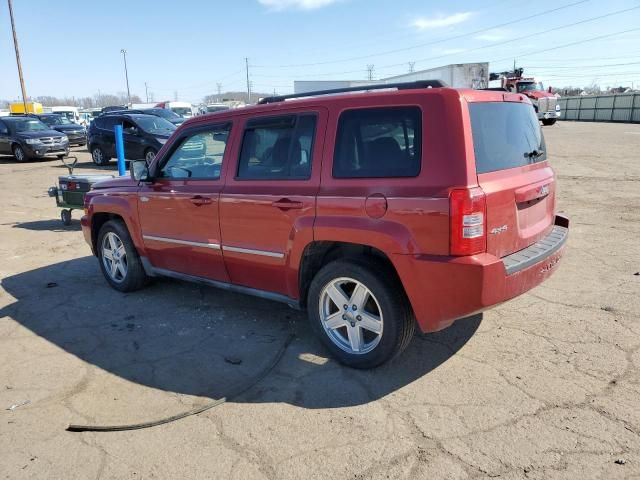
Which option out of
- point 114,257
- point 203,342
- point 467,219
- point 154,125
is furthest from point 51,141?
point 467,219

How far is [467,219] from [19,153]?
21.8m

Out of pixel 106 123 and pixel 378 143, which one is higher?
pixel 378 143

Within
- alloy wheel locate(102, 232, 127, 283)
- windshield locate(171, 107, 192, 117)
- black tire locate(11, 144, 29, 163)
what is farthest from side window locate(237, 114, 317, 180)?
windshield locate(171, 107, 192, 117)

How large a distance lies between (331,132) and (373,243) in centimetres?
87

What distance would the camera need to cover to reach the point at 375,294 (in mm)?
3320

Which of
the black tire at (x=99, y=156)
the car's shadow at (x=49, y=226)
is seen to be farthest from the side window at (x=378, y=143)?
the black tire at (x=99, y=156)

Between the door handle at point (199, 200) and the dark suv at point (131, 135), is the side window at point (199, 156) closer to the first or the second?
the door handle at point (199, 200)

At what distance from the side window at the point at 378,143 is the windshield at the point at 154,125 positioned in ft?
43.6

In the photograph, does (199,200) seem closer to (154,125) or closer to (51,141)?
(154,125)

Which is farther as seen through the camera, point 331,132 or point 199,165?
point 199,165

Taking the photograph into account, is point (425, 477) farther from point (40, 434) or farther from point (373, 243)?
point (40, 434)

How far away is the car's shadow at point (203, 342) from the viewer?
11.1 ft

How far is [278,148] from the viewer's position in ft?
12.7

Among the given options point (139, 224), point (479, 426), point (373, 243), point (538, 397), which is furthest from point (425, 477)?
point (139, 224)
